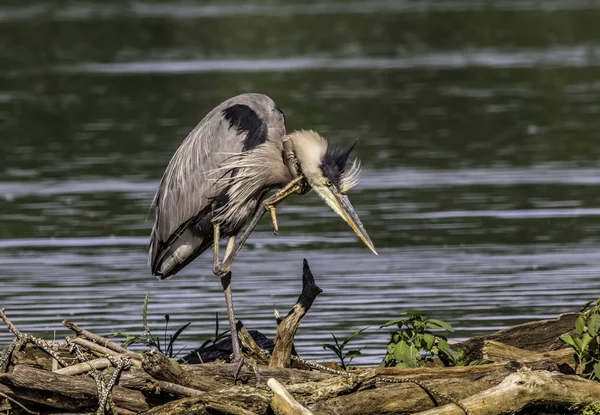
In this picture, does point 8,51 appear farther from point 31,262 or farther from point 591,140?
point 31,262

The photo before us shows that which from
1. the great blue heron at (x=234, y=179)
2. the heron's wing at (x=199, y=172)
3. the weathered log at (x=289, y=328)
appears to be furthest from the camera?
the heron's wing at (x=199, y=172)

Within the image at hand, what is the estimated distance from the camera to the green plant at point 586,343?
23.2ft

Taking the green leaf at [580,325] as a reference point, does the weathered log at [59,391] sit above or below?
below

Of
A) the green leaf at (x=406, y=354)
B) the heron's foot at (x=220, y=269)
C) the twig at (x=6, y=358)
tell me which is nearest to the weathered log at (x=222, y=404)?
the twig at (x=6, y=358)

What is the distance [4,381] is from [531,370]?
8.25 ft

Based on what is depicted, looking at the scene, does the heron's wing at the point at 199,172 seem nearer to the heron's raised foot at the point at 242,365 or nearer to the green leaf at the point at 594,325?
the heron's raised foot at the point at 242,365

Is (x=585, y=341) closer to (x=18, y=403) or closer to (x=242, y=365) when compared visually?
(x=242, y=365)

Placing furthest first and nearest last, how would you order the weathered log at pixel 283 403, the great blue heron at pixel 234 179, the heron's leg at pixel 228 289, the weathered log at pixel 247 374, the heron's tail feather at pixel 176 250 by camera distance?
the heron's tail feather at pixel 176 250
the great blue heron at pixel 234 179
the heron's leg at pixel 228 289
the weathered log at pixel 247 374
the weathered log at pixel 283 403

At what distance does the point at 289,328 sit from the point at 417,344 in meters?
0.71

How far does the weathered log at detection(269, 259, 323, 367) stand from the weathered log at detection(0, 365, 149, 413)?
829mm

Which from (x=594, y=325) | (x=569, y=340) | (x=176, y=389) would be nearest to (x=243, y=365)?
(x=176, y=389)

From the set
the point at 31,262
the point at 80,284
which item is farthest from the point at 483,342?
the point at 31,262

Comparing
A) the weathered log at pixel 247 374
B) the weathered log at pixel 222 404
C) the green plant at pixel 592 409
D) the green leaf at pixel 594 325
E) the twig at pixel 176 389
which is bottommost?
the green plant at pixel 592 409

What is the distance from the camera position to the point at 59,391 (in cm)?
671
